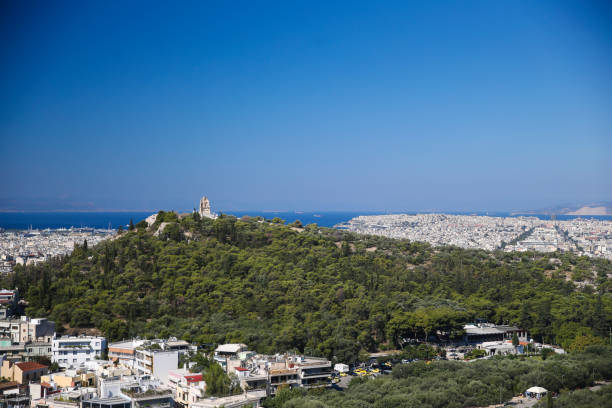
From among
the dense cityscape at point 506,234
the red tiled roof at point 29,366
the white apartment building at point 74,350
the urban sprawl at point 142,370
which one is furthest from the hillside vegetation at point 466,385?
the dense cityscape at point 506,234

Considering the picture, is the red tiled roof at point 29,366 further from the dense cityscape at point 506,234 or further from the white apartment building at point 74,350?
the dense cityscape at point 506,234

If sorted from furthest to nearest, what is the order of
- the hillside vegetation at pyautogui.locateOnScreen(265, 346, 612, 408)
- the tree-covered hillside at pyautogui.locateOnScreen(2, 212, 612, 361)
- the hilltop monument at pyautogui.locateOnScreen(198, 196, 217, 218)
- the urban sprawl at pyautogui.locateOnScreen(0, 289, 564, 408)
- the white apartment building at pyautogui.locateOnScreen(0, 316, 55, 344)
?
the hilltop monument at pyautogui.locateOnScreen(198, 196, 217, 218), the tree-covered hillside at pyautogui.locateOnScreen(2, 212, 612, 361), the white apartment building at pyautogui.locateOnScreen(0, 316, 55, 344), the urban sprawl at pyautogui.locateOnScreen(0, 289, 564, 408), the hillside vegetation at pyautogui.locateOnScreen(265, 346, 612, 408)

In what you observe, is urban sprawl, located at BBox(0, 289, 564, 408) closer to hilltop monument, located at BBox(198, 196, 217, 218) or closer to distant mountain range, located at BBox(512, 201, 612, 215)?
hilltop monument, located at BBox(198, 196, 217, 218)

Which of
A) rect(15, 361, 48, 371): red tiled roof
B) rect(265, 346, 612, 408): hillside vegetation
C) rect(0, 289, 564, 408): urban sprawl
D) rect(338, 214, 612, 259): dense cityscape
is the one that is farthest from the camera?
rect(338, 214, 612, 259): dense cityscape

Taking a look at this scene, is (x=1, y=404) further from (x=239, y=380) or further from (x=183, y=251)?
(x=183, y=251)

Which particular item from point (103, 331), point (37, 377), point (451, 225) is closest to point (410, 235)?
point (451, 225)

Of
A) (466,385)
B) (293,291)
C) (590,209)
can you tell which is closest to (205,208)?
(293,291)

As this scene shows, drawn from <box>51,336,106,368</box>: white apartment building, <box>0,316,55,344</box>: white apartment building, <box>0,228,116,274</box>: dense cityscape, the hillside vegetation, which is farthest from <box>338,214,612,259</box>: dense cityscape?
<box>0,316,55,344</box>: white apartment building

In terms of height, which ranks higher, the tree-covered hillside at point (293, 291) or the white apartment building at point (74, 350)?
the tree-covered hillside at point (293, 291)
